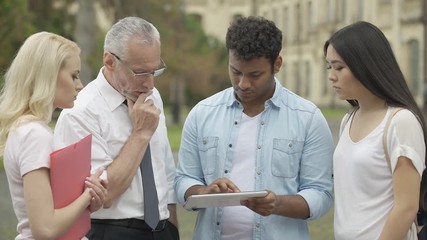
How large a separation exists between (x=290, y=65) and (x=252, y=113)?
68525mm

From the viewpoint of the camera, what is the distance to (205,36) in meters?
69.2

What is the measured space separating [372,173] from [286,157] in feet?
2.03

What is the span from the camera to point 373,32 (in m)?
4.67

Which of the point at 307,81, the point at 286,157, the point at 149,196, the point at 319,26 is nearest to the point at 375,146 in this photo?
the point at 286,157

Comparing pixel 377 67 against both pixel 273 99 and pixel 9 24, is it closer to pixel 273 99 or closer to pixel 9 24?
pixel 273 99

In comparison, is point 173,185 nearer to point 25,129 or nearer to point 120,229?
point 120,229

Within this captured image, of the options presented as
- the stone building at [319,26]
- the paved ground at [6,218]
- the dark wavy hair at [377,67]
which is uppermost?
the dark wavy hair at [377,67]

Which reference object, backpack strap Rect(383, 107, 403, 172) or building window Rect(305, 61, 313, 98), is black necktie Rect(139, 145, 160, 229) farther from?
building window Rect(305, 61, 313, 98)

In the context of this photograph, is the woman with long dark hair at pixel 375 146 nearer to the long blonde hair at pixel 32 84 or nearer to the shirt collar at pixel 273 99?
the shirt collar at pixel 273 99

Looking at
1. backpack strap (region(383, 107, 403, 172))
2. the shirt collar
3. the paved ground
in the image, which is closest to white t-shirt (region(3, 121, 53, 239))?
the shirt collar

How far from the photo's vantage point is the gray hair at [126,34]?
4.74 meters

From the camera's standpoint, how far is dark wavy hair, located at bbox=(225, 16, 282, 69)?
502 cm

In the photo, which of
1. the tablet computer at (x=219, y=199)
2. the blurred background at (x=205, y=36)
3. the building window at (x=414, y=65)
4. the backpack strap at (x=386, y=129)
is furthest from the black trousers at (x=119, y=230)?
the building window at (x=414, y=65)

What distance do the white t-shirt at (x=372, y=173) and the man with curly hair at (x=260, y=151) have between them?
1.18ft
